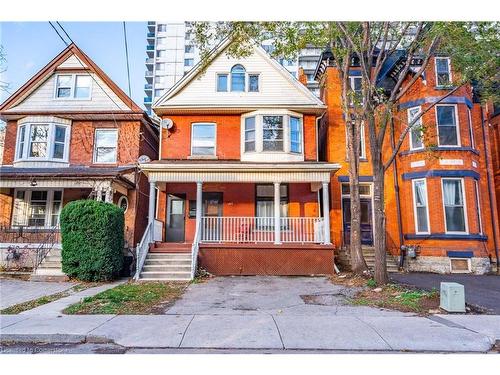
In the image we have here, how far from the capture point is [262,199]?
13.9 meters

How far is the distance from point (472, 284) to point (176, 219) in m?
10.5

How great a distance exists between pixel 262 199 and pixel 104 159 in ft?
23.0

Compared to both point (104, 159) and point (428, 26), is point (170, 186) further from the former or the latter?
point (428, 26)

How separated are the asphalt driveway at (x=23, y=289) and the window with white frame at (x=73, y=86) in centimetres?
815

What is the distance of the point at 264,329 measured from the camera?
5117mm

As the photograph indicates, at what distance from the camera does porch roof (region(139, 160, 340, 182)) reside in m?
12.2

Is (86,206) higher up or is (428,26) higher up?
(428,26)

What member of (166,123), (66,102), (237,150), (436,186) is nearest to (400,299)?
(436,186)

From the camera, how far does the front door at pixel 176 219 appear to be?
1393 centimetres

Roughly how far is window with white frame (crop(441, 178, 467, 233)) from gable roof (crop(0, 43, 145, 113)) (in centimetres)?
1275

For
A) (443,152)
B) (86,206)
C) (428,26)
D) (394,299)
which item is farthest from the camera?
(443,152)

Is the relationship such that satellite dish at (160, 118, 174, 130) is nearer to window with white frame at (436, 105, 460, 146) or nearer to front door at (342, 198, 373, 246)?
front door at (342, 198, 373, 246)

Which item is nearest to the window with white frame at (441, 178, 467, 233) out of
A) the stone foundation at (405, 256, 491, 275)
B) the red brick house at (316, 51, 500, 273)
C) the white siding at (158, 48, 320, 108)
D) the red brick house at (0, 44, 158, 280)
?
the red brick house at (316, 51, 500, 273)
